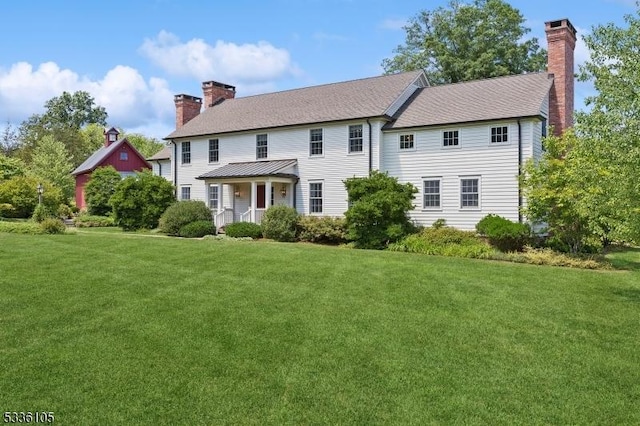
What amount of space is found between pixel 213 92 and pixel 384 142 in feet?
47.8

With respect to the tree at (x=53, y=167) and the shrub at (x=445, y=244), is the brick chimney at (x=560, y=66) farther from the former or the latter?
the tree at (x=53, y=167)

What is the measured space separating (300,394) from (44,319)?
15.2 feet

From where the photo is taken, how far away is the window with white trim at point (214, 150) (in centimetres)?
2891

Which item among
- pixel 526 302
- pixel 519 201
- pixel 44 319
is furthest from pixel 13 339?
pixel 519 201

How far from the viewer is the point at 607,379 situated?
248 inches

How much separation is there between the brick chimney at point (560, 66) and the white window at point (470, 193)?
4317 millimetres

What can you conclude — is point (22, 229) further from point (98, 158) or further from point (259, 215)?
point (98, 158)

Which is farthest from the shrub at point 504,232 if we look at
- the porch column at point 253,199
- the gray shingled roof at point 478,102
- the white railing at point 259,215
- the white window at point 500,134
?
the porch column at point 253,199

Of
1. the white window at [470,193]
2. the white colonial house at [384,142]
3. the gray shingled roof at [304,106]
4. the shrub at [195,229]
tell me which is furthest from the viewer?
the gray shingled roof at [304,106]

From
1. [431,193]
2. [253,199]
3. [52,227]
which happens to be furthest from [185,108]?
[431,193]

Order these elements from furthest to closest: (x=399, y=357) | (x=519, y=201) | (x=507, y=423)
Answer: (x=519, y=201), (x=399, y=357), (x=507, y=423)

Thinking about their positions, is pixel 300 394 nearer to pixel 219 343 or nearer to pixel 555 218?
pixel 219 343

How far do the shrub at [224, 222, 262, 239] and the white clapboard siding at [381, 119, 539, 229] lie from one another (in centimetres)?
635

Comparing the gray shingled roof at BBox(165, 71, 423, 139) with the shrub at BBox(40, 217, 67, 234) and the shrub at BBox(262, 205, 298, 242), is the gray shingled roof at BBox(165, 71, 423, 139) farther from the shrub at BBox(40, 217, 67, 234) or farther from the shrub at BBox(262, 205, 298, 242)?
the shrub at BBox(40, 217, 67, 234)
